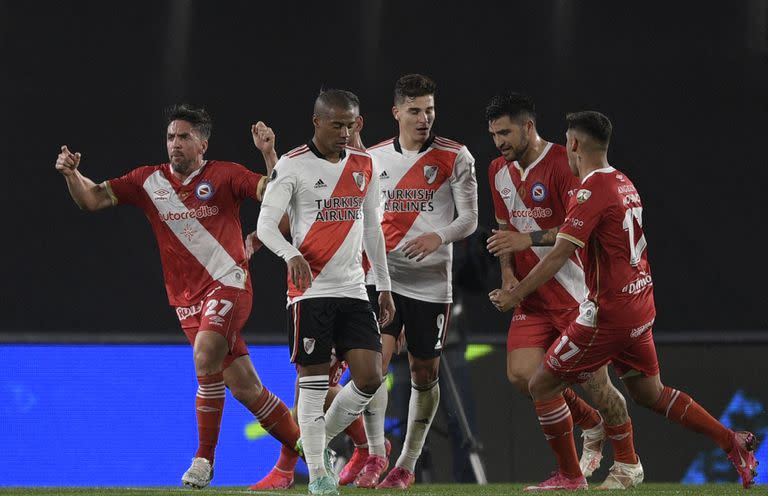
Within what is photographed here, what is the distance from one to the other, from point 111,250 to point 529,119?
4.57 meters

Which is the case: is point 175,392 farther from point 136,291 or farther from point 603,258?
point 603,258

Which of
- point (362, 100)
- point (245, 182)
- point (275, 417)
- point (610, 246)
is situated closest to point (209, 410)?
point (275, 417)

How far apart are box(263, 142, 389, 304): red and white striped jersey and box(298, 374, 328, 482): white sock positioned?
1.18 feet

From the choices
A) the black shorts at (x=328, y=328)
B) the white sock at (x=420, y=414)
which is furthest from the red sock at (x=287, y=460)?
the black shorts at (x=328, y=328)

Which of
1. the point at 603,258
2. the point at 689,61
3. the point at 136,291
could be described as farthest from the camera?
the point at 689,61

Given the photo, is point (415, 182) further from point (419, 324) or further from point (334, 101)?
point (334, 101)

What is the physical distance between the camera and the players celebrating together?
4.88m

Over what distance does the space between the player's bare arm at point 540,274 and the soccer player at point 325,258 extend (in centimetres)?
60

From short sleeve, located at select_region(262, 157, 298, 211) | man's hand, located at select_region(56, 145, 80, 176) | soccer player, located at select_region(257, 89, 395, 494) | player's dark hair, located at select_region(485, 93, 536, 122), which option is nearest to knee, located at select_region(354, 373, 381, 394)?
soccer player, located at select_region(257, 89, 395, 494)

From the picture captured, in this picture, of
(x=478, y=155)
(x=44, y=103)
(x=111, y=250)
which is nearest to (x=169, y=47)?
(x=44, y=103)

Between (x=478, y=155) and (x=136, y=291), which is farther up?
(x=478, y=155)

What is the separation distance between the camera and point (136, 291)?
30.0 feet

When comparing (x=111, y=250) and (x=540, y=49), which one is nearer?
(x=111, y=250)

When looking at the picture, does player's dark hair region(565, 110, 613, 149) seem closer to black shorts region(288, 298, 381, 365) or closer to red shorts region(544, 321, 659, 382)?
red shorts region(544, 321, 659, 382)
